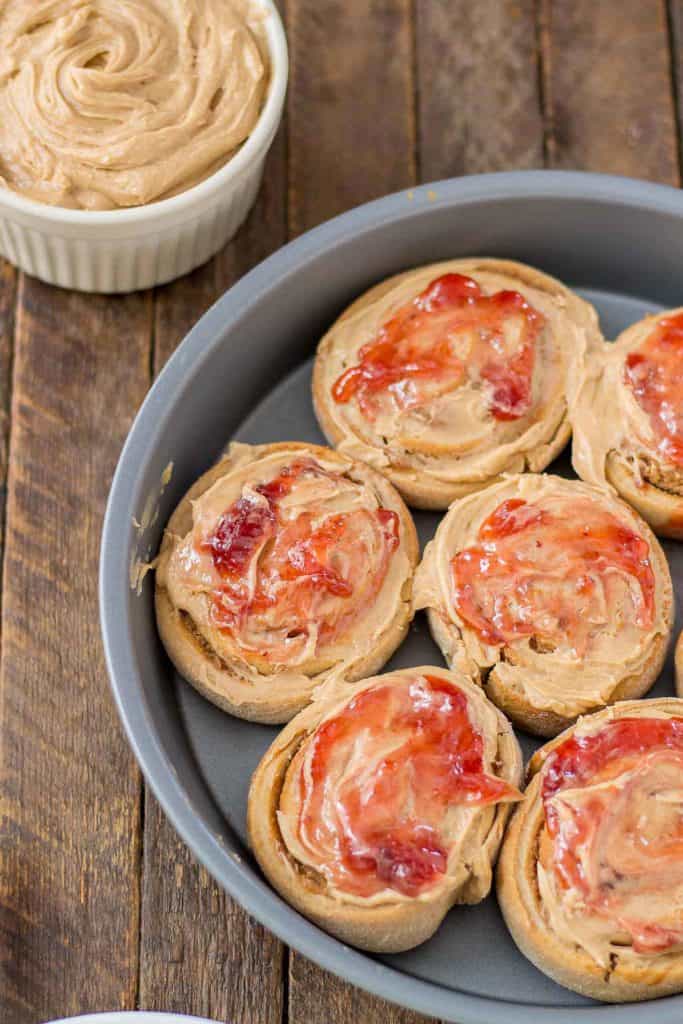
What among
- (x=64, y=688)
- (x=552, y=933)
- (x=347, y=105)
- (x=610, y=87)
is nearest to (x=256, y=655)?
(x=64, y=688)

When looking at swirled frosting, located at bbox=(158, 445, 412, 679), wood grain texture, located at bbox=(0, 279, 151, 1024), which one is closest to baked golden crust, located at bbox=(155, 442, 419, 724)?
swirled frosting, located at bbox=(158, 445, 412, 679)

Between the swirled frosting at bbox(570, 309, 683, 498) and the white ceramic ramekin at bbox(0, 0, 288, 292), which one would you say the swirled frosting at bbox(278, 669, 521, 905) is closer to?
the swirled frosting at bbox(570, 309, 683, 498)

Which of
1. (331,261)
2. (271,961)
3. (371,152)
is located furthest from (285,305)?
(271,961)

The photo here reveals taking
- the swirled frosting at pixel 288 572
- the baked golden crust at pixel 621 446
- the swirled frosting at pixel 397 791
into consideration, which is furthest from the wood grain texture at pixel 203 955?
the baked golden crust at pixel 621 446

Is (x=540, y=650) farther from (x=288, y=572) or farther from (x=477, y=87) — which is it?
(x=477, y=87)

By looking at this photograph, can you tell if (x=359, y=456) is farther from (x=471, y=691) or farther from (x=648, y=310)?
(x=648, y=310)

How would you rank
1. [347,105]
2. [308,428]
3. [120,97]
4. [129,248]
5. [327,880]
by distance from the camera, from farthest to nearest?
[347,105] < [308,428] < [129,248] < [120,97] < [327,880]

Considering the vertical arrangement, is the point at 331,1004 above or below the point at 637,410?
below
